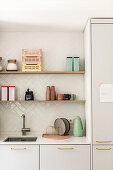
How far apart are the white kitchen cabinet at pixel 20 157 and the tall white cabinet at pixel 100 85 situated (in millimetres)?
766

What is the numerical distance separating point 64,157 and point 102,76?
1.17 metres

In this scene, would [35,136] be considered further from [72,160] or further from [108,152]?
[108,152]

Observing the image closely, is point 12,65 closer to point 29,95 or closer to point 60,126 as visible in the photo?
point 29,95

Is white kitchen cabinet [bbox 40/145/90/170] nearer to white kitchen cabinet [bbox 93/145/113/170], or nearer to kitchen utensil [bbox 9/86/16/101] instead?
white kitchen cabinet [bbox 93/145/113/170]

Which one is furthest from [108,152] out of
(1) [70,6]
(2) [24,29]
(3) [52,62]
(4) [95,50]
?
(2) [24,29]

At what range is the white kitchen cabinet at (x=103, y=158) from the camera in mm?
3258

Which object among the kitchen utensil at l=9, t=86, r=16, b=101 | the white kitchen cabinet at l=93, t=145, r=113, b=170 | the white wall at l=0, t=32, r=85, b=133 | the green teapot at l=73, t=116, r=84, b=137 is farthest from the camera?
the white wall at l=0, t=32, r=85, b=133

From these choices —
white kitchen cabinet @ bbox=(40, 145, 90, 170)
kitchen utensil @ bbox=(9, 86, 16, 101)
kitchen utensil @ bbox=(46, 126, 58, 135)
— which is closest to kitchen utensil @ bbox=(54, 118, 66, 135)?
kitchen utensil @ bbox=(46, 126, 58, 135)

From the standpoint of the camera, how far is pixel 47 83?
396 centimetres

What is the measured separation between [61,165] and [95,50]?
1565 millimetres

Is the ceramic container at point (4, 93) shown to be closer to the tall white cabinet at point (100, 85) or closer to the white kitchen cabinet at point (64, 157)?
the white kitchen cabinet at point (64, 157)

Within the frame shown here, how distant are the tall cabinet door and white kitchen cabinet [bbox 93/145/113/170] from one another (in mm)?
91

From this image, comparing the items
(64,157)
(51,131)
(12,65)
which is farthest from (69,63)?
(64,157)

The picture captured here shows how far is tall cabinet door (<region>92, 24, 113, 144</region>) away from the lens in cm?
327
